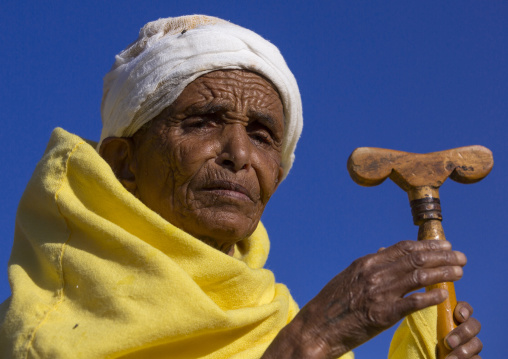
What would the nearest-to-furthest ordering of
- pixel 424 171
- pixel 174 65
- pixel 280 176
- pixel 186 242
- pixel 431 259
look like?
1. pixel 431 259
2. pixel 186 242
3. pixel 424 171
4. pixel 174 65
5. pixel 280 176

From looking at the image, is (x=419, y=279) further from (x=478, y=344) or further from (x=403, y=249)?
(x=478, y=344)

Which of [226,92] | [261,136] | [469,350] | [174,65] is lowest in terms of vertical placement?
[469,350]

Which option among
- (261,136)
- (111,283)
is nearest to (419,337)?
(261,136)

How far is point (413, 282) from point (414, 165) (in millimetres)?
950

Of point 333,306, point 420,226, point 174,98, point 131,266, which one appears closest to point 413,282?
point 333,306

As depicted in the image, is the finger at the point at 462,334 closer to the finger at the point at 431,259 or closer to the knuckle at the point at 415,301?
the finger at the point at 431,259

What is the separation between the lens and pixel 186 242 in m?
2.98

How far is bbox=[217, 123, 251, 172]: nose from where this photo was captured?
3299mm

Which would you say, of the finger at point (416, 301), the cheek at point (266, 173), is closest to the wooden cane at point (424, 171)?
the cheek at point (266, 173)

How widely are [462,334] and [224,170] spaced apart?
140 centimetres

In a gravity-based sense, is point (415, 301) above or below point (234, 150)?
below

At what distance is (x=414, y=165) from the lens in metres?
3.28

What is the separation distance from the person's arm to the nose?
97 centimetres

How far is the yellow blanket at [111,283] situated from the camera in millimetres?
2703
